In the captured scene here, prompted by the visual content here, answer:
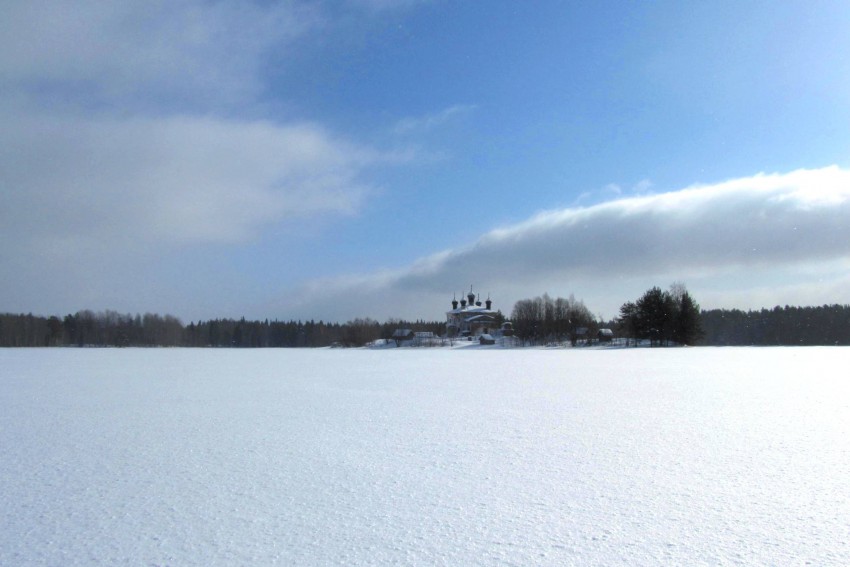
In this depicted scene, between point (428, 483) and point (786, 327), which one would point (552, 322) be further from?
point (428, 483)

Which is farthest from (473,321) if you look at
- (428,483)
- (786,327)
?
(428,483)

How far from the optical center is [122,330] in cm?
10656

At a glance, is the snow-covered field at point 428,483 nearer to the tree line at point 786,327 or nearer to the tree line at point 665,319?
the tree line at point 665,319

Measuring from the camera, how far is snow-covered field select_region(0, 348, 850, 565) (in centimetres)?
456

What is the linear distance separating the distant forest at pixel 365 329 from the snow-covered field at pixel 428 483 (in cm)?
5931

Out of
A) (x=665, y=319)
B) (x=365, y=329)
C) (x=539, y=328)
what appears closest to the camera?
(x=665, y=319)

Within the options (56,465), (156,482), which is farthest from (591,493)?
(56,465)

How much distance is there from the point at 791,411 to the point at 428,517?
8913 millimetres

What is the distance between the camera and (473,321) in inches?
3519

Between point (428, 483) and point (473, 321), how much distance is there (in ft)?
274

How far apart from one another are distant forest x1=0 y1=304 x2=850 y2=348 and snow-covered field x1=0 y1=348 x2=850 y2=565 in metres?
59.3

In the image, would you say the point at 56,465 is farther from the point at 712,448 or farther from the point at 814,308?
the point at 814,308

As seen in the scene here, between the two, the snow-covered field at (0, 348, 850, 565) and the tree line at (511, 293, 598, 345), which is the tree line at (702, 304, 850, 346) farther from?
the snow-covered field at (0, 348, 850, 565)

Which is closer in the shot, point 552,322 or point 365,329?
point 552,322
